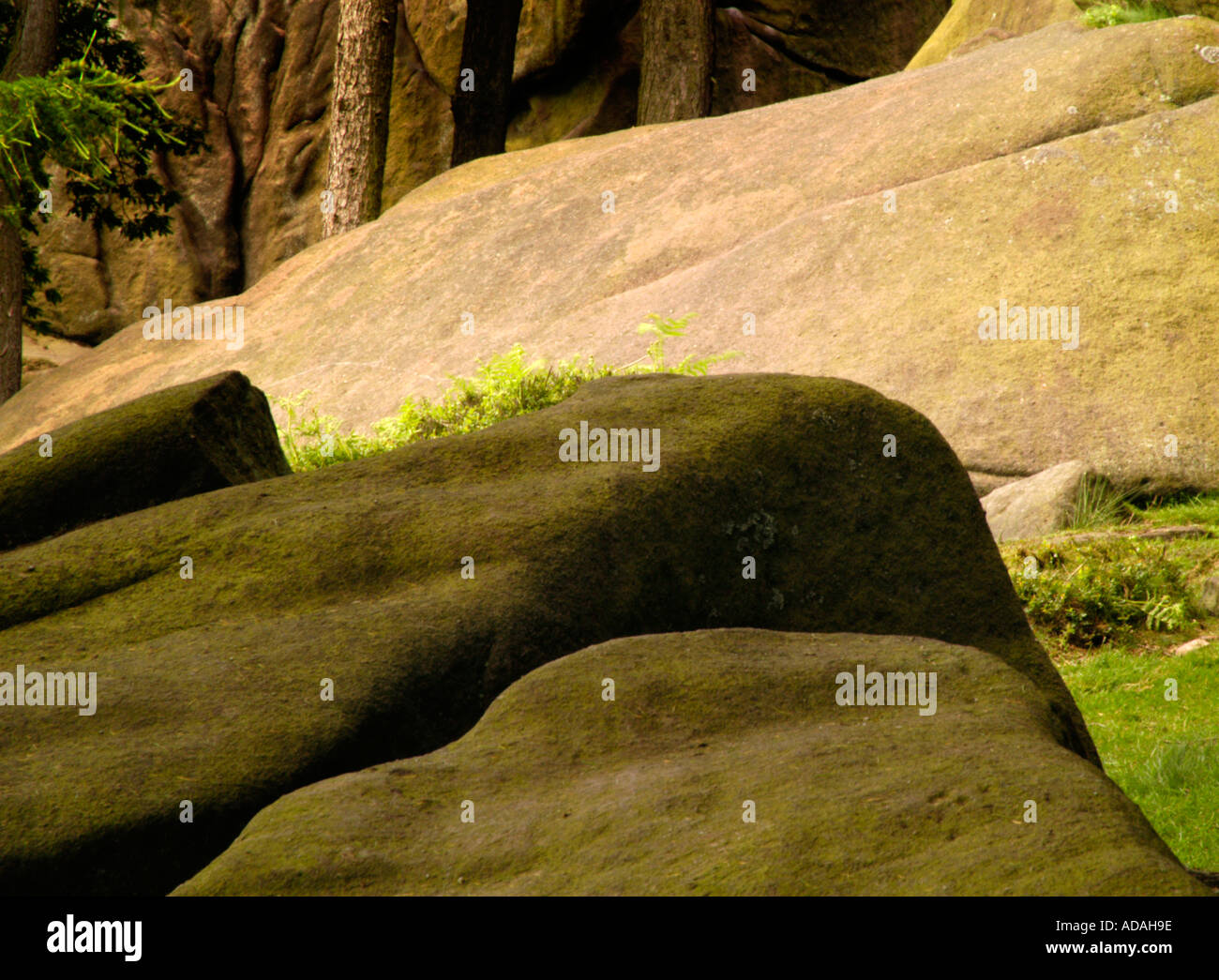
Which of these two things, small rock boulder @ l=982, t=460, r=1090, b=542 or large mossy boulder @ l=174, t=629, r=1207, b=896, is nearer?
large mossy boulder @ l=174, t=629, r=1207, b=896

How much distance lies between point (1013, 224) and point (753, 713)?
8075mm

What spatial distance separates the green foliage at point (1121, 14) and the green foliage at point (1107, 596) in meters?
7.44

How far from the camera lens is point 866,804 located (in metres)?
2.74

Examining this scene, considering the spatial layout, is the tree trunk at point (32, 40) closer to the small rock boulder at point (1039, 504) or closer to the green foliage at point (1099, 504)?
the small rock boulder at point (1039, 504)

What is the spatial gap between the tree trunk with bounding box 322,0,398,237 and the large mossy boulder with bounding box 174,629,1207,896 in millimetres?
14020

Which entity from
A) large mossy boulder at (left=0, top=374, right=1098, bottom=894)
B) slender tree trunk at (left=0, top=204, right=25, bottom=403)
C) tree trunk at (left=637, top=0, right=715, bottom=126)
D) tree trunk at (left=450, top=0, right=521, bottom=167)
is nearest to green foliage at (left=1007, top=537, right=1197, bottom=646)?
large mossy boulder at (left=0, top=374, right=1098, bottom=894)

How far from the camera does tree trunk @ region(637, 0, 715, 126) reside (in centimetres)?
1686

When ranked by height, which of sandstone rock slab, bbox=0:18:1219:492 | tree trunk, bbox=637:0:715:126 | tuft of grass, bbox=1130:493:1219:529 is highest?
tree trunk, bbox=637:0:715:126

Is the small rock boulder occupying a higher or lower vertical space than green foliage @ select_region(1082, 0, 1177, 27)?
lower

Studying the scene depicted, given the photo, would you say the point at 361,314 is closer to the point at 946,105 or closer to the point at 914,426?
the point at 946,105

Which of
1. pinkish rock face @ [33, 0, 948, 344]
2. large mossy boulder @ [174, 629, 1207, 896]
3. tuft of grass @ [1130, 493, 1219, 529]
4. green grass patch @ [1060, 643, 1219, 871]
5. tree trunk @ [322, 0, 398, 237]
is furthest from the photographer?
pinkish rock face @ [33, 0, 948, 344]

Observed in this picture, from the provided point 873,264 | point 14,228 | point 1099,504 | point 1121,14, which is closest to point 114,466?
point 1099,504

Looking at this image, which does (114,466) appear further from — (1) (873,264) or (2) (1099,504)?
(1) (873,264)

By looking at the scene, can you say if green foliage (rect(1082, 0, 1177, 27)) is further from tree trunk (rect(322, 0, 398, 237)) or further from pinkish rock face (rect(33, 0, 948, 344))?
pinkish rock face (rect(33, 0, 948, 344))
